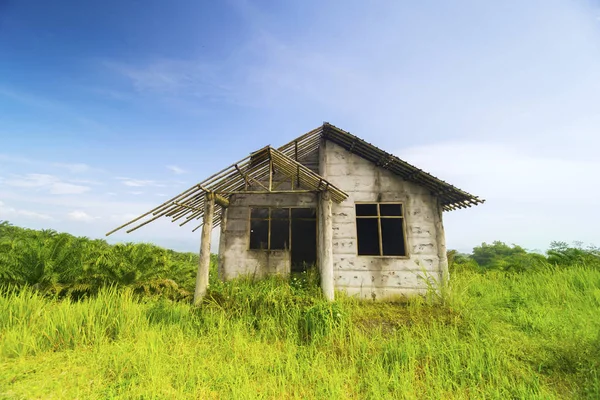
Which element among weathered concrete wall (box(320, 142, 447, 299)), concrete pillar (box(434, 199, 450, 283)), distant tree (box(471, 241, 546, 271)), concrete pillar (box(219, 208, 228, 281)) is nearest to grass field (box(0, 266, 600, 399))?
concrete pillar (box(434, 199, 450, 283))

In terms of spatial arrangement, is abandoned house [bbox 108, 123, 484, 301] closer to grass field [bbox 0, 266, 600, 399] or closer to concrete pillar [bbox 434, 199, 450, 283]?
concrete pillar [bbox 434, 199, 450, 283]

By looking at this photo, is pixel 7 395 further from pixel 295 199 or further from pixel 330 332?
pixel 295 199

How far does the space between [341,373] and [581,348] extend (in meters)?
4.42

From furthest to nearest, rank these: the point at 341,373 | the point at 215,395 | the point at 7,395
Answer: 1. the point at 341,373
2. the point at 215,395
3. the point at 7,395

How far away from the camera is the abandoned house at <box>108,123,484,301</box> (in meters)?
7.56

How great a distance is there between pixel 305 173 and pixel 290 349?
14.2 feet

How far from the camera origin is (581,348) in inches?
184

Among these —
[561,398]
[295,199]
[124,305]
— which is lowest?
[561,398]

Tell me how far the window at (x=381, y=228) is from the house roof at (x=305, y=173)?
44.8 inches

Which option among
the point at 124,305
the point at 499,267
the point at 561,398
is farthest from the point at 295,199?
the point at 499,267

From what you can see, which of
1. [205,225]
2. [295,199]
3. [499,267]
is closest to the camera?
[205,225]

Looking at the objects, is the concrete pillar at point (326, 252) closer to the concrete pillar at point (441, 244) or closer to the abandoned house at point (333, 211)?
the abandoned house at point (333, 211)

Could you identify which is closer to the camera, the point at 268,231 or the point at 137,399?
the point at 137,399

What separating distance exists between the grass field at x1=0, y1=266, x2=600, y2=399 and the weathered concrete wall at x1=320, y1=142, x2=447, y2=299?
0.89 m
